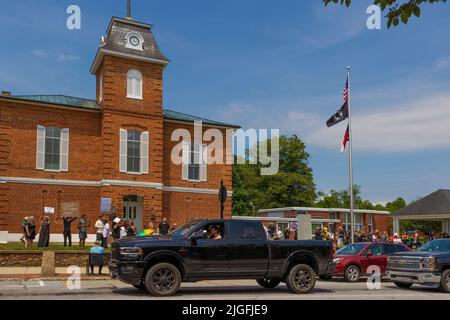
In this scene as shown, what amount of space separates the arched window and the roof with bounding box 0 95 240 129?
2207 mm

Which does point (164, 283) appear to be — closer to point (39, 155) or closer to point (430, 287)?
point (430, 287)

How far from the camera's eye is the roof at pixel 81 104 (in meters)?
32.5

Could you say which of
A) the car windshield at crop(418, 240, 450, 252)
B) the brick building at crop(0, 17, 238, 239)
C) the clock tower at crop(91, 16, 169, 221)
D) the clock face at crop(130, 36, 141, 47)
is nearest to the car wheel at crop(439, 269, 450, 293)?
the car windshield at crop(418, 240, 450, 252)

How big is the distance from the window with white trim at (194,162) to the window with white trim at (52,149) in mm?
7943

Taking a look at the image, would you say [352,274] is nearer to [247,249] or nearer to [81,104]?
[247,249]

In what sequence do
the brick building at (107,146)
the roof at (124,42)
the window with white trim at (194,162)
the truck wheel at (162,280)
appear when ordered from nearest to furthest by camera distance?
the truck wheel at (162,280) → the brick building at (107,146) → the roof at (124,42) → the window with white trim at (194,162)

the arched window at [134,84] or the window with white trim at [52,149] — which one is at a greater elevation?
the arched window at [134,84]

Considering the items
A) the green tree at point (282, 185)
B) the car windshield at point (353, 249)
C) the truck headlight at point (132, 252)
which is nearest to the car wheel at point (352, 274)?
the car windshield at point (353, 249)

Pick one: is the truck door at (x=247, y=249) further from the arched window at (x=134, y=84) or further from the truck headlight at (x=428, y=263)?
the arched window at (x=134, y=84)

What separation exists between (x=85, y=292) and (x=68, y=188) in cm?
1958

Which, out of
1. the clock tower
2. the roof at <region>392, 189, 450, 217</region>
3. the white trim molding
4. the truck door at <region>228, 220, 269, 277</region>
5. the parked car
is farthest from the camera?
the roof at <region>392, 189, 450, 217</region>

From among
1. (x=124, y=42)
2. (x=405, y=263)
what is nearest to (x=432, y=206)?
(x=124, y=42)

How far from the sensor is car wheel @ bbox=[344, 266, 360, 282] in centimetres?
1922

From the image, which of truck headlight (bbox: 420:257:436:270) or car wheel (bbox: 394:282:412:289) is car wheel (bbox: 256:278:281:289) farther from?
truck headlight (bbox: 420:257:436:270)
